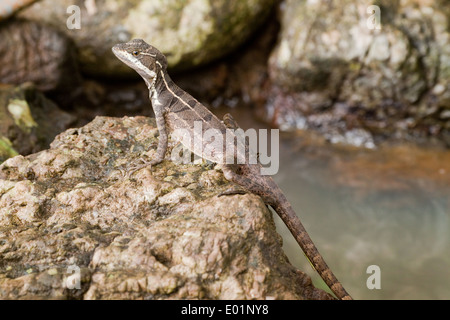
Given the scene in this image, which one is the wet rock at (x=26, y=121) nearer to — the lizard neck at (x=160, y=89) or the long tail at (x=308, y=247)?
the lizard neck at (x=160, y=89)

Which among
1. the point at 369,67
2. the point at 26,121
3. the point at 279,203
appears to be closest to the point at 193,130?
the point at 279,203

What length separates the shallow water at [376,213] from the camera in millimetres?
6062

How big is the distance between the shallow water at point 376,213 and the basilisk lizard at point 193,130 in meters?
2.03

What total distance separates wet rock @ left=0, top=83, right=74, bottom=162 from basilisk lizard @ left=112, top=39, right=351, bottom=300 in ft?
6.91

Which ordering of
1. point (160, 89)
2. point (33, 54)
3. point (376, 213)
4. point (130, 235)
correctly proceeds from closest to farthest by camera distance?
point (130, 235), point (160, 89), point (376, 213), point (33, 54)

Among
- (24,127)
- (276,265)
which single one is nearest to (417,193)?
(276,265)

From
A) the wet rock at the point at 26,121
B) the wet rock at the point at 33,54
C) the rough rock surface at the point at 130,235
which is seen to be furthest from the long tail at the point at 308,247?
the wet rock at the point at 33,54

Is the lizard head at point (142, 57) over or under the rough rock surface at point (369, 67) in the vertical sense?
under

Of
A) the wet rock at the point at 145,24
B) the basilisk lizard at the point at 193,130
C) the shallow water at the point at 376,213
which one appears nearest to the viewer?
the basilisk lizard at the point at 193,130

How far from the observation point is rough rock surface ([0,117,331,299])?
3.06 m

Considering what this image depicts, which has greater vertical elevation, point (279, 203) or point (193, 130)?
point (193, 130)

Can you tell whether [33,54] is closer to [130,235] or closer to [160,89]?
[160,89]

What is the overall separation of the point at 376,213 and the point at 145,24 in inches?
214

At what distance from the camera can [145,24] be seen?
8273 millimetres
